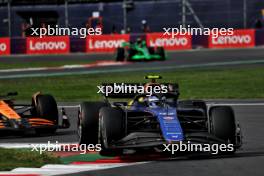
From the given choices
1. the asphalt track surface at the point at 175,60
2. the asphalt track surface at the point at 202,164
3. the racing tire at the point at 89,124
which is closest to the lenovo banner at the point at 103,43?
the asphalt track surface at the point at 175,60

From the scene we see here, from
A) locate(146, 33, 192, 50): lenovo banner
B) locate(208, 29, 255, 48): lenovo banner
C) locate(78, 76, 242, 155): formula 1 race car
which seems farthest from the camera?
locate(146, 33, 192, 50): lenovo banner

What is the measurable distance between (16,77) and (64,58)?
1121 centimetres

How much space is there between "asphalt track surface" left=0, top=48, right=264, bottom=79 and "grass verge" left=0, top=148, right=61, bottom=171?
20.6 metres

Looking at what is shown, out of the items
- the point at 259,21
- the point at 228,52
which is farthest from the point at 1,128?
the point at 259,21

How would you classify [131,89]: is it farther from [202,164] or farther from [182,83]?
[182,83]

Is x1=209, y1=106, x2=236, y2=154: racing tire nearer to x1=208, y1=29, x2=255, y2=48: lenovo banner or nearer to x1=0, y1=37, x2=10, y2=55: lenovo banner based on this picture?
x1=0, y1=37, x2=10, y2=55: lenovo banner

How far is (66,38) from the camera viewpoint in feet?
154

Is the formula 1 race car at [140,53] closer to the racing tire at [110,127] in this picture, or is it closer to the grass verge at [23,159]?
the grass verge at [23,159]

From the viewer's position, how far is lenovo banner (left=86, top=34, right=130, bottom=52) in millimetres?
47344

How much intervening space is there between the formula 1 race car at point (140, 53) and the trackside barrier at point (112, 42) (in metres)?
7.63

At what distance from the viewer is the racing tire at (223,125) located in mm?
11688

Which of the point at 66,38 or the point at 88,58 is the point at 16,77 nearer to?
the point at 88,58
